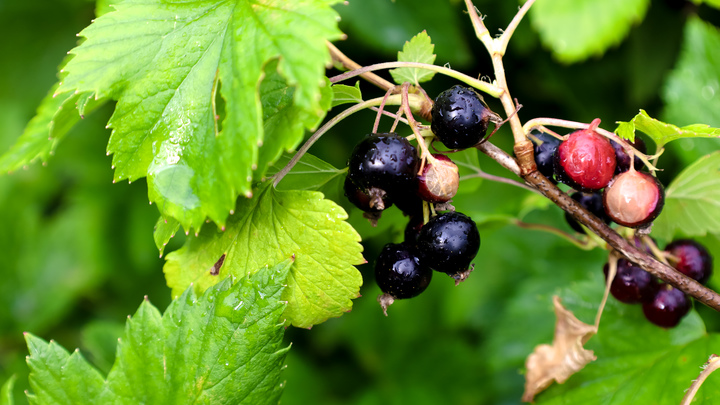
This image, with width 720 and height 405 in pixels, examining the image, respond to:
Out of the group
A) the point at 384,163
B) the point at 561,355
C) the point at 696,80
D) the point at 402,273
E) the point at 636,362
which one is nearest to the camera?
the point at 384,163

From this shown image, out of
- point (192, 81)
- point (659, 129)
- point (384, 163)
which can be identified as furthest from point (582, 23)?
point (192, 81)

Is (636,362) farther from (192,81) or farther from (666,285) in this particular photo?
(192,81)

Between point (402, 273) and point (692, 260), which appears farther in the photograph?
point (692, 260)

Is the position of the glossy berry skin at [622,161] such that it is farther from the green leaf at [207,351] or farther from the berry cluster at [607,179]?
the green leaf at [207,351]

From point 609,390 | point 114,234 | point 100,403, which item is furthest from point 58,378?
point 114,234

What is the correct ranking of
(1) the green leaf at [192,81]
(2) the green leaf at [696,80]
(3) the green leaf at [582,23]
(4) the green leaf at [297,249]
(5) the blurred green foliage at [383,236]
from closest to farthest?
(1) the green leaf at [192,81] < (4) the green leaf at [297,249] < (3) the green leaf at [582,23] < (2) the green leaf at [696,80] < (5) the blurred green foliage at [383,236]

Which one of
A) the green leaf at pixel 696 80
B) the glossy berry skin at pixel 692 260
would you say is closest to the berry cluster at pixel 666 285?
the glossy berry skin at pixel 692 260
